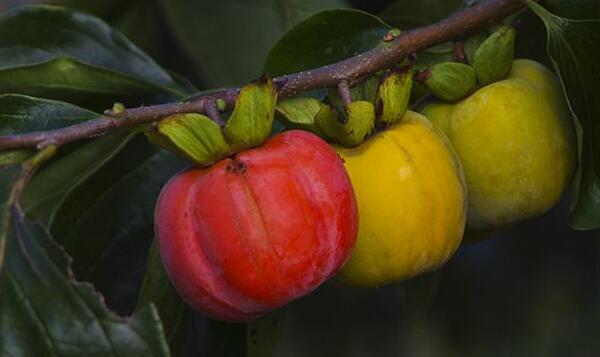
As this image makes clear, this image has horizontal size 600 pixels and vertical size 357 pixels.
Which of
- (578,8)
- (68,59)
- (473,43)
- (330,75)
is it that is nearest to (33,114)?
(68,59)

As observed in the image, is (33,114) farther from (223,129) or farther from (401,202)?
(401,202)

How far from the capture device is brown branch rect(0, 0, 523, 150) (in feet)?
3.03

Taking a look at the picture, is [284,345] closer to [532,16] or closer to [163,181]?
[163,181]

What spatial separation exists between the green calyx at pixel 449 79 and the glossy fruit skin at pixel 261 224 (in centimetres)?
17

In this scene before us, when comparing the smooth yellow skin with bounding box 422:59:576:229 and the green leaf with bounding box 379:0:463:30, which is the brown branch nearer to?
the smooth yellow skin with bounding box 422:59:576:229

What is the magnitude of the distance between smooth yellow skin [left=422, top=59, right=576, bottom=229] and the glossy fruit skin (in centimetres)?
17

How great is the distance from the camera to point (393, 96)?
3.36 feet

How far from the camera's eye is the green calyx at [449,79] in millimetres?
1073

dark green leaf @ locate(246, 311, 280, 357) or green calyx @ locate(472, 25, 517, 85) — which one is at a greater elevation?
green calyx @ locate(472, 25, 517, 85)

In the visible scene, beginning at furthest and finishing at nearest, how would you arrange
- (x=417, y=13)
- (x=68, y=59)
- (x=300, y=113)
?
(x=417, y=13)
(x=68, y=59)
(x=300, y=113)

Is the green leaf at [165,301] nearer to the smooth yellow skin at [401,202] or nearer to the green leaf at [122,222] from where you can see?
the green leaf at [122,222]

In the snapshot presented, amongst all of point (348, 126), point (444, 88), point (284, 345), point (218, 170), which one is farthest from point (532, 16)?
point (284, 345)

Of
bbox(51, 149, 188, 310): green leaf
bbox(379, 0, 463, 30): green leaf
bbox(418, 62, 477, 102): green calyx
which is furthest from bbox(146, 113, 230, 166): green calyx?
bbox(379, 0, 463, 30): green leaf

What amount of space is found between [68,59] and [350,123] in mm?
367
